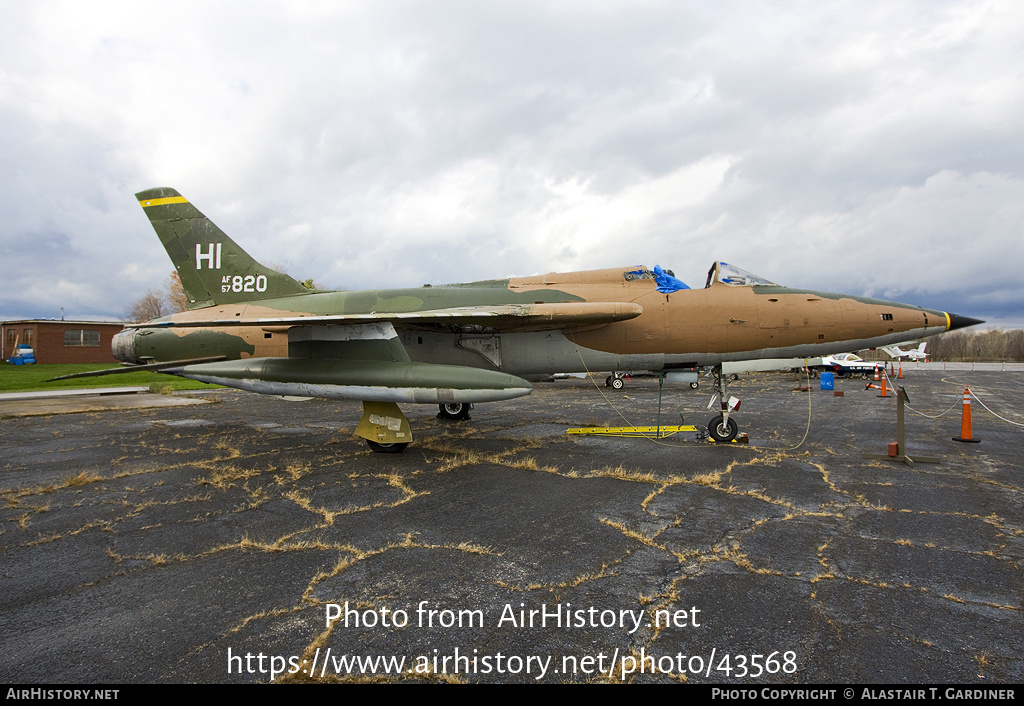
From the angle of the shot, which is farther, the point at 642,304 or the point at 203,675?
the point at 642,304

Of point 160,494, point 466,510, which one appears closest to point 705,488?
point 466,510

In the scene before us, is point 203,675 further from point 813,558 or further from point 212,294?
point 212,294

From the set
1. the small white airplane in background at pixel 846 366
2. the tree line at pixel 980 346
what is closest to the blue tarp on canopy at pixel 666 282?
the small white airplane in background at pixel 846 366

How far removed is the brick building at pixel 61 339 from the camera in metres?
35.0

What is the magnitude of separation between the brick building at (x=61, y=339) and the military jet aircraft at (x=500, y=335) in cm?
3616

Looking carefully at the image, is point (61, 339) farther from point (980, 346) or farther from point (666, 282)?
point (980, 346)

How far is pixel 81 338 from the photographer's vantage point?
36.8 m

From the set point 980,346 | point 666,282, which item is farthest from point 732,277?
point 980,346

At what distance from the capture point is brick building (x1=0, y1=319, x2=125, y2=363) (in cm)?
3503

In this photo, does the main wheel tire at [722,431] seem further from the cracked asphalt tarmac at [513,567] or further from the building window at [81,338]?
the building window at [81,338]

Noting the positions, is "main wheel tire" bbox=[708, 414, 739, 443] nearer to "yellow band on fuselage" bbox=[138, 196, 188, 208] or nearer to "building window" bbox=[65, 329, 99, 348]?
"yellow band on fuselage" bbox=[138, 196, 188, 208]

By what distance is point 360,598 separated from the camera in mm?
2973

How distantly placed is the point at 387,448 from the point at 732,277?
6254 mm

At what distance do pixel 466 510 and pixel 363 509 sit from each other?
1.04 m
